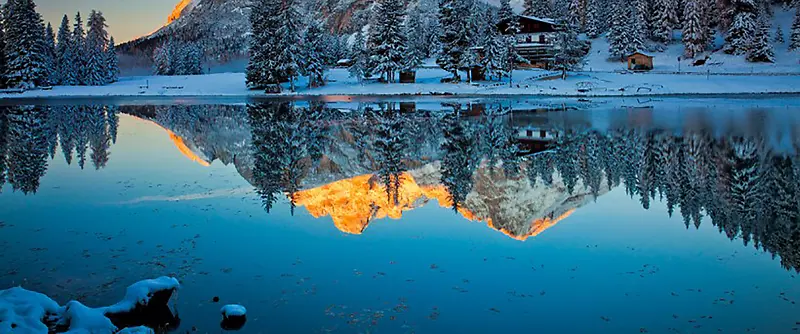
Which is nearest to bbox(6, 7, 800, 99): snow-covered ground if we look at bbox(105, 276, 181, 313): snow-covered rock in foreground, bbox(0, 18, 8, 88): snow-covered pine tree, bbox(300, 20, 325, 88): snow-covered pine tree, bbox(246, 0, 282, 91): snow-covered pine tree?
bbox(300, 20, 325, 88): snow-covered pine tree

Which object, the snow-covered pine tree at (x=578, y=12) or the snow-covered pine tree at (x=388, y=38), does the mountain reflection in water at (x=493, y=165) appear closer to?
the snow-covered pine tree at (x=388, y=38)

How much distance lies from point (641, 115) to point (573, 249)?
3089 cm

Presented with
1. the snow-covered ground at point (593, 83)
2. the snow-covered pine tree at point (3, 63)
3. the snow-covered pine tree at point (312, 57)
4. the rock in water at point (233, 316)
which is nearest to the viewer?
the rock in water at point (233, 316)

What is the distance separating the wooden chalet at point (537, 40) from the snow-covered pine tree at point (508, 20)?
352 cm

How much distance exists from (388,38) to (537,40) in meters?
25.2

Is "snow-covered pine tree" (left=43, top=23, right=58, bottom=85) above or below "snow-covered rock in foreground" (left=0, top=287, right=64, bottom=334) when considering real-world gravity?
above

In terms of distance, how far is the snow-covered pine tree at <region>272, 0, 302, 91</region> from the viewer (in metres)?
72.1

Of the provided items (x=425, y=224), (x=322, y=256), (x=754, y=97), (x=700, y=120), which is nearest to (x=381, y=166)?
(x=425, y=224)

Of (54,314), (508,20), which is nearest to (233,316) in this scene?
(54,314)

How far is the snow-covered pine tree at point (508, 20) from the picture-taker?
79250 millimetres

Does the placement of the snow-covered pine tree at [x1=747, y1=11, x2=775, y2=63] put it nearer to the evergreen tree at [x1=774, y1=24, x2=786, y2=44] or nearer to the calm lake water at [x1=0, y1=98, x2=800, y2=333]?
the evergreen tree at [x1=774, y1=24, x2=786, y2=44]

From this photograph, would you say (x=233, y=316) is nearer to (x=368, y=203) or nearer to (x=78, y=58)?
(x=368, y=203)

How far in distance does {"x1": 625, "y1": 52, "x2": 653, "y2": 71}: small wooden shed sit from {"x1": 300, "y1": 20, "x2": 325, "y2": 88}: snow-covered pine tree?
132 ft

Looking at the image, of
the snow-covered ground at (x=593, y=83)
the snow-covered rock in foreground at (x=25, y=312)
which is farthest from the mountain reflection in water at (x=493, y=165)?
the snow-covered ground at (x=593, y=83)
